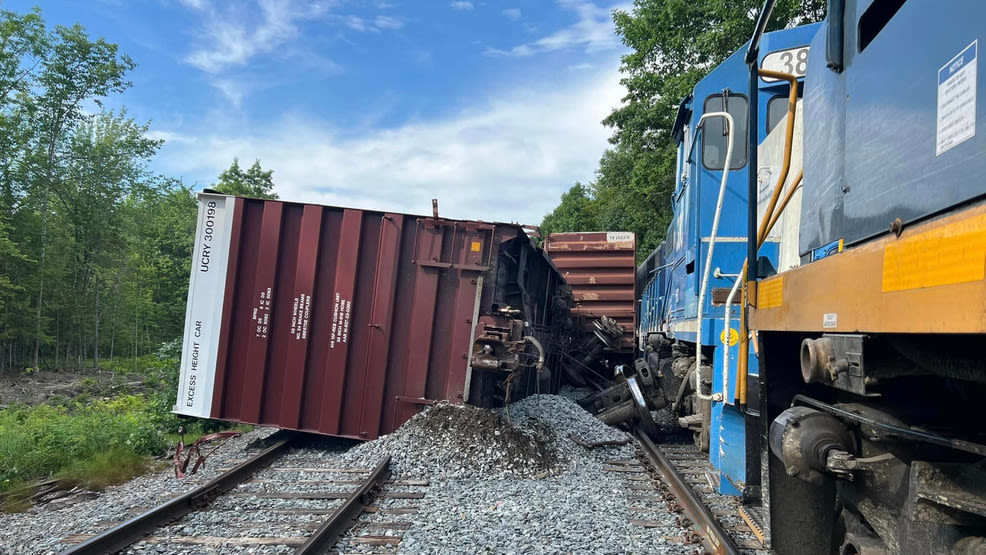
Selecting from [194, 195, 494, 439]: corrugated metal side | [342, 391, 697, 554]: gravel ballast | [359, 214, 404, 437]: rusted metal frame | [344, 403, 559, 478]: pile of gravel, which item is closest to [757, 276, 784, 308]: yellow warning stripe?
[342, 391, 697, 554]: gravel ballast

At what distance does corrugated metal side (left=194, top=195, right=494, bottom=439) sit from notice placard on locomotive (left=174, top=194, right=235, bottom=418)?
110 mm

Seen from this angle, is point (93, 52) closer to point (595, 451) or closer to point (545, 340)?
point (545, 340)

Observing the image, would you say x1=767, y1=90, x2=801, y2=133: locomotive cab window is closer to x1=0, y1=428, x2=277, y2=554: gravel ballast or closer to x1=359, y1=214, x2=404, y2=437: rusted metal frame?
x1=359, y1=214, x2=404, y2=437: rusted metal frame

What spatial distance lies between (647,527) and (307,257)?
5.17 meters

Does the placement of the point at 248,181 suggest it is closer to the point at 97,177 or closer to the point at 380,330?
the point at 97,177

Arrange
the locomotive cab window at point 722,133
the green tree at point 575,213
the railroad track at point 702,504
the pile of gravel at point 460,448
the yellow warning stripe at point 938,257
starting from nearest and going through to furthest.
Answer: the yellow warning stripe at point 938,257 → the railroad track at point 702,504 → the locomotive cab window at point 722,133 → the pile of gravel at point 460,448 → the green tree at point 575,213

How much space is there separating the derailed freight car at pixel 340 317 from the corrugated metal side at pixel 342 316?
0.5 inches

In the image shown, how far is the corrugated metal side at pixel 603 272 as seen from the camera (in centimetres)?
1365

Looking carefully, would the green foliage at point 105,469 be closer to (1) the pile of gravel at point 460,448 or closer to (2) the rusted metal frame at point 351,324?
(2) the rusted metal frame at point 351,324

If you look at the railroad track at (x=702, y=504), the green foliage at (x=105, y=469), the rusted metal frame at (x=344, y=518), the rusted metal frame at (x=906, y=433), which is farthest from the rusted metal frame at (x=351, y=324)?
the rusted metal frame at (x=906, y=433)

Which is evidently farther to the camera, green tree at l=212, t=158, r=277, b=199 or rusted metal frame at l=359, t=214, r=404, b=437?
green tree at l=212, t=158, r=277, b=199

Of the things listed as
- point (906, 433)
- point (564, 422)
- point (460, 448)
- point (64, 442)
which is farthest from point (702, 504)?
point (64, 442)

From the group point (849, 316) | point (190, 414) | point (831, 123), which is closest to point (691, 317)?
point (831, 123)

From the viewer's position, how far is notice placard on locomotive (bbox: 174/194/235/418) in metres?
7.61
